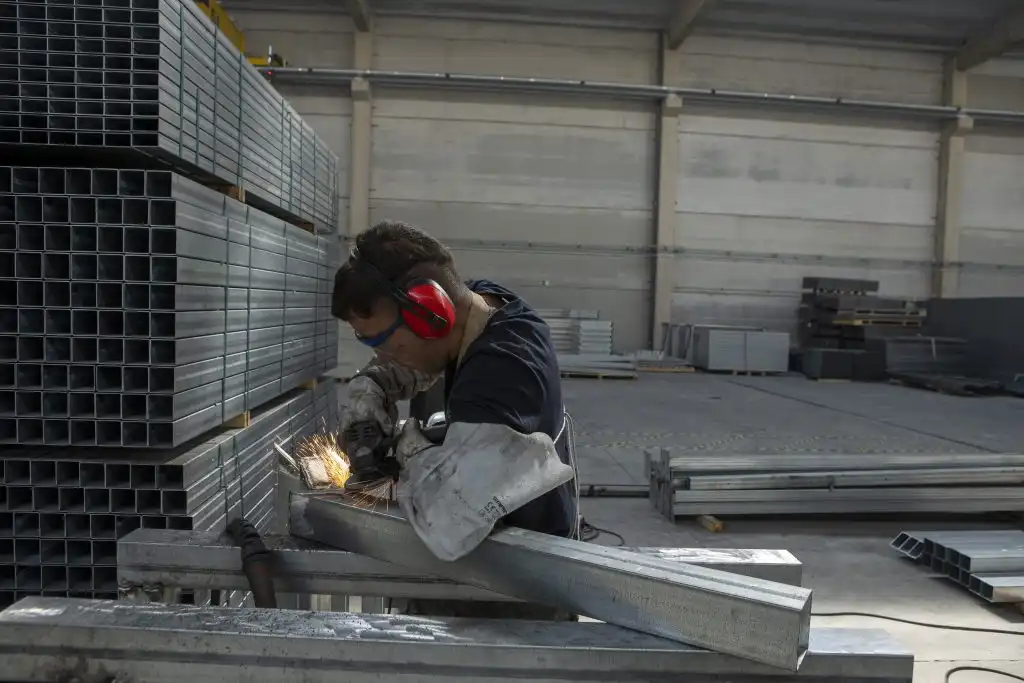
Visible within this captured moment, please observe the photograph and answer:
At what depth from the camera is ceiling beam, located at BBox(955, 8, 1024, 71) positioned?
12.4 m

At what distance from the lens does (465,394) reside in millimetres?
1509

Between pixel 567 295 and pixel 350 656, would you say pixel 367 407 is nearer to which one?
pixel 350 656

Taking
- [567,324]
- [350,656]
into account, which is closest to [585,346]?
[567,324]

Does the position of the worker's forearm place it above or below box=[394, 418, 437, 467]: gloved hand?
above

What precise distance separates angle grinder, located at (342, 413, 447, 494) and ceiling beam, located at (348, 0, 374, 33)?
11.4 metres

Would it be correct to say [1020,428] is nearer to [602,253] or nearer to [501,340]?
[602,253]

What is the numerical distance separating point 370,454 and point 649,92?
1205 centimetres

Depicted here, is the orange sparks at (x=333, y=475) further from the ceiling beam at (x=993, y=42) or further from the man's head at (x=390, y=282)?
the ceiling beam at (x=993, y=42)

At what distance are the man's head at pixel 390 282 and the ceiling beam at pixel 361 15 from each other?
11.5 meters

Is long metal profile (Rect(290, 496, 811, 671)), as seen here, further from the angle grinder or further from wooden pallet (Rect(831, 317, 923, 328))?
wooden pallet (Rect(831, 317, 923, 328))

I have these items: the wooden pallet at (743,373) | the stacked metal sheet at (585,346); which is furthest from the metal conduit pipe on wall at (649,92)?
the wooden pallet at (743,373)

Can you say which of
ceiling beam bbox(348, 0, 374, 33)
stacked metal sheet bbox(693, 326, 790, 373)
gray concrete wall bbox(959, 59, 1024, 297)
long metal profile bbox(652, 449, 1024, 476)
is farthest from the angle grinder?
gray concrete wall bbox(959, 59, 1024, 297)

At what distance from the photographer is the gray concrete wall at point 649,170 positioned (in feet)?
41.6

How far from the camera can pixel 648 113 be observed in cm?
1315
